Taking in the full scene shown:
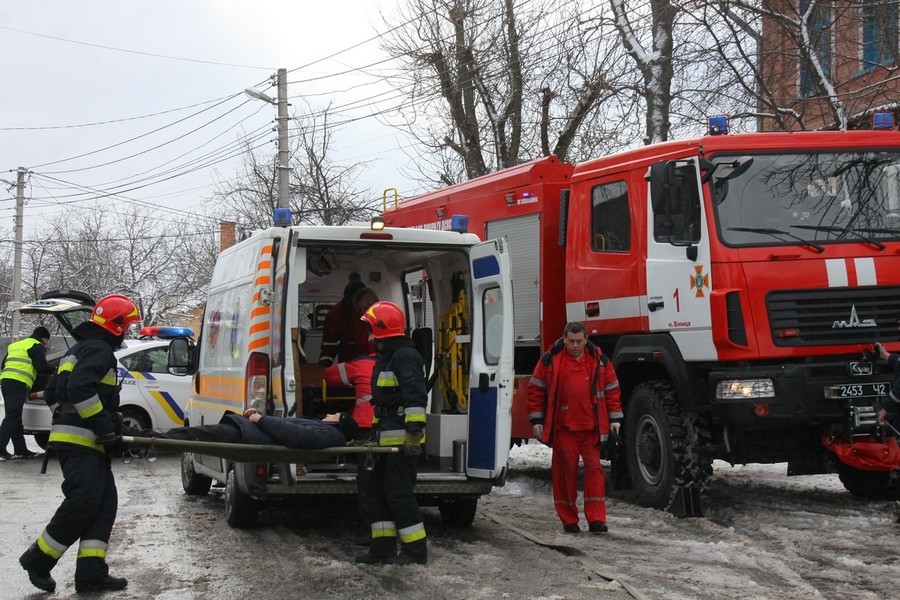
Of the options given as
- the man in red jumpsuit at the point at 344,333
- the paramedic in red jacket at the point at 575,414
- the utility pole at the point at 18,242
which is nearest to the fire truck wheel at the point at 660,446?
the paramedic in red jacket at the point at 575,414

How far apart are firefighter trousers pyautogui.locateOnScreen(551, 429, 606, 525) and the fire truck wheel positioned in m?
0.72

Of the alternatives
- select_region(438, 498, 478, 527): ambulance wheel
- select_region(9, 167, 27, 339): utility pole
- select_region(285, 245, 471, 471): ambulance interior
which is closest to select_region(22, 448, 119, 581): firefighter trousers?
select_region(285, 245, 471, 471): ambulance interior

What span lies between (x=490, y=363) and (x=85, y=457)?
3062 millimetres

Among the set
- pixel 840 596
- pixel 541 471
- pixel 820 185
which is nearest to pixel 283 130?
pixel 541 471

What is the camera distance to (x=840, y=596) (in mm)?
5930

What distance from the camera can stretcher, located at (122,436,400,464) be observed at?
6.13 m

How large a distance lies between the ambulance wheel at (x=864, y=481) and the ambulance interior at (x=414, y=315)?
11.6 feet

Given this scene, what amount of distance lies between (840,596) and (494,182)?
6.13m

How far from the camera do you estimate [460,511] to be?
827 cm

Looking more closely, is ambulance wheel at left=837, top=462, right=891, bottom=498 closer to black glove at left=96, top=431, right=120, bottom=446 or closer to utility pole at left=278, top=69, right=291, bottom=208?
black glove at left=96, top=431, right=120, bottom=446

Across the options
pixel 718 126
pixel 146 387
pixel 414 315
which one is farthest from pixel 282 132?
pixel 718 126

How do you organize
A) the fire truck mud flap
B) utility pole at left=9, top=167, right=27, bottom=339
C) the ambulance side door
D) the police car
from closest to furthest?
1. the ambulance side door
2. the fire truck mud flap
3. the police car
4. utility pole at left=9, top=167, right=27, bottom=339

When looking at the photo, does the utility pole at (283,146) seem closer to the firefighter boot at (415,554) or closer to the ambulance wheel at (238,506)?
the ambulance wheel at (238,506)

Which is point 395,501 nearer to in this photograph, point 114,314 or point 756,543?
point 114,314
